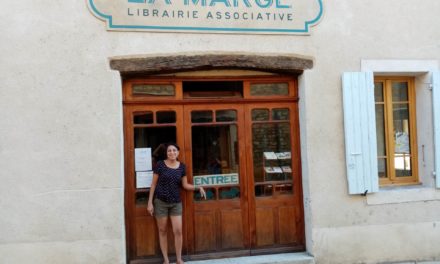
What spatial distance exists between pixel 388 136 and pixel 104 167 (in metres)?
3.73

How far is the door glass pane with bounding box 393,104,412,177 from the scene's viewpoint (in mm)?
5777

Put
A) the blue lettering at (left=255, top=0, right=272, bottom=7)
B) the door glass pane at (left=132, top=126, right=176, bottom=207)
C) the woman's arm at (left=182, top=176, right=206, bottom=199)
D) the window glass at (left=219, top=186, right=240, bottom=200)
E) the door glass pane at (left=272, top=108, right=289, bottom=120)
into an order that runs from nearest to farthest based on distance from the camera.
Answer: the woman's arm at (left=182, top=176, right=206, bottom=199)
the door glass pane at (left=132, top=126, right=176, bottom=207)
the blue lettering at (left=255, top=0, right=272, bottom=7)
the window glass at (left=219, top=186, right=240, bottom=200)
the door glass pane at (left=272, top=108, right=289, bottom=120)

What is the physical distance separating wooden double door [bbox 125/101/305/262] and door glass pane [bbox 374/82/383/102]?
1174 millimetres

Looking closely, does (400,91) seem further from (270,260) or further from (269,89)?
(270,260)

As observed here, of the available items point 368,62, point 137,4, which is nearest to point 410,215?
point 368,62

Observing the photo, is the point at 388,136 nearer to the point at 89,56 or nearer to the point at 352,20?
the point at 352,20

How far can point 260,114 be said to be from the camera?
17.9ft

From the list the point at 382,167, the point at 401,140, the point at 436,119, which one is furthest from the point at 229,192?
the point at 436,119

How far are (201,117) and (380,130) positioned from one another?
8.08 ft

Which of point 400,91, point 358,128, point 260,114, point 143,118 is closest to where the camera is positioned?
point 143,118

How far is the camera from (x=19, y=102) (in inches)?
186

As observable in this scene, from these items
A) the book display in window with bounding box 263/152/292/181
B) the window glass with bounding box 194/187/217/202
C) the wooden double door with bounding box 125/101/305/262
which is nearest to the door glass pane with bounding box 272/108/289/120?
the wooden double door with bounding box 125/101/305/262

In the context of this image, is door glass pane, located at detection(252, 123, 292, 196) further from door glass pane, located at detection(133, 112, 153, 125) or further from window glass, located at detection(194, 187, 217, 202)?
door glass pane, located at detection(133, 112, 153, 125)

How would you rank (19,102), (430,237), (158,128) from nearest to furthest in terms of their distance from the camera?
(19,102) → (158,128) → (430,237)
